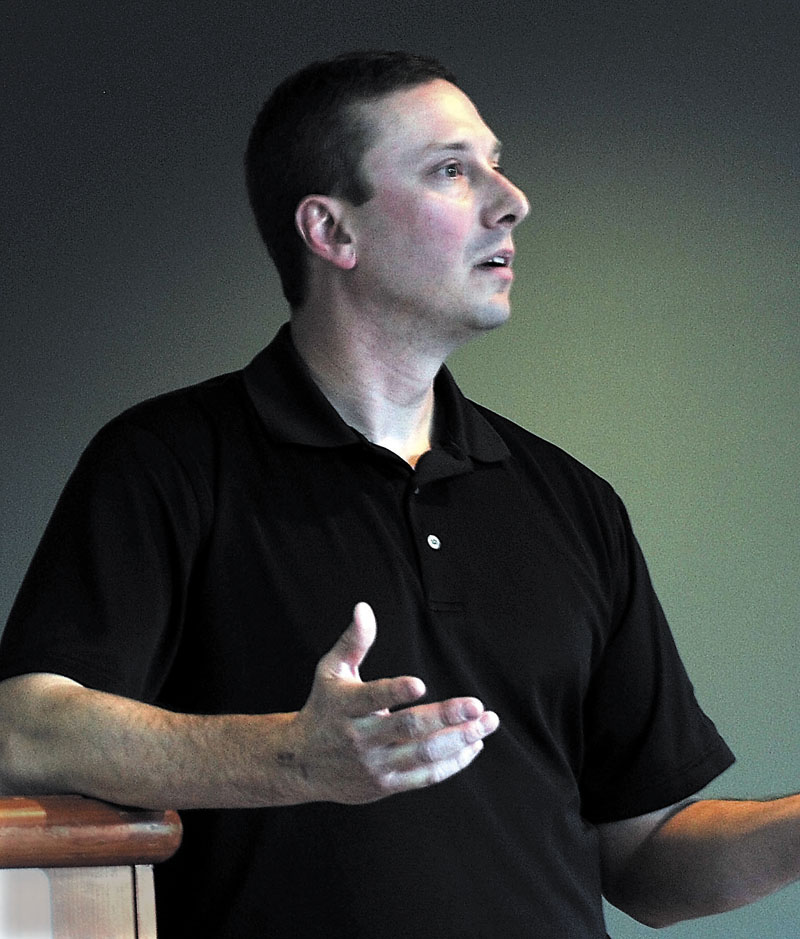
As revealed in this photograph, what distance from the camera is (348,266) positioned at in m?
1.64

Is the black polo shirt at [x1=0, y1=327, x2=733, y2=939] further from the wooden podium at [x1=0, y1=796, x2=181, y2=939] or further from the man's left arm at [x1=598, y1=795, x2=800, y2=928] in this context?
the wooden podium at [x1=0, y1=796, x2=181, y2=939]

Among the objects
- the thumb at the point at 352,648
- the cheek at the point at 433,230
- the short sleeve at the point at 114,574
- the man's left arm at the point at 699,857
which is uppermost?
the cheek at the point at 433,230

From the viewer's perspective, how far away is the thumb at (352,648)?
0.97 meters

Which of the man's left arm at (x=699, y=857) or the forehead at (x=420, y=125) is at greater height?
the forehead at (x=420, y=125)

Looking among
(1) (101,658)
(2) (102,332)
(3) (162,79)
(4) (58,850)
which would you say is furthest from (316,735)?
(3) (162,79)

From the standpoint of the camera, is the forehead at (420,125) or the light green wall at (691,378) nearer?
the forehead at (420,125)

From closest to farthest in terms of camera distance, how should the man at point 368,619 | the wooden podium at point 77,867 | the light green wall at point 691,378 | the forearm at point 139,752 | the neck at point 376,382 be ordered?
the wooden podium at point 77,867, the forearm at point 139,752, the man at point 368,619, the neck at point 376,382, the light green wall at point 691,378

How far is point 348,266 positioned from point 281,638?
1.56 ft

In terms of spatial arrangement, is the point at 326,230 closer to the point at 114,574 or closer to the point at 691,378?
the point at 114,574

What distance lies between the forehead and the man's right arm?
724 millimetres

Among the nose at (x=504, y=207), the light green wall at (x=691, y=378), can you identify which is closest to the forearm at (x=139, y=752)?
the nose at (x=504, y=207)

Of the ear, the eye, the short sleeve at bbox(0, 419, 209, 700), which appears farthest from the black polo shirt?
the eye

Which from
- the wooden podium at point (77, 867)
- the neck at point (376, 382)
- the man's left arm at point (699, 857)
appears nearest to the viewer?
the wooden podium at point (77, 867)

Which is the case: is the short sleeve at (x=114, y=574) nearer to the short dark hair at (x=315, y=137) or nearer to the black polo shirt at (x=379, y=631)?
the black polo shirt at (x=379, y=631)
